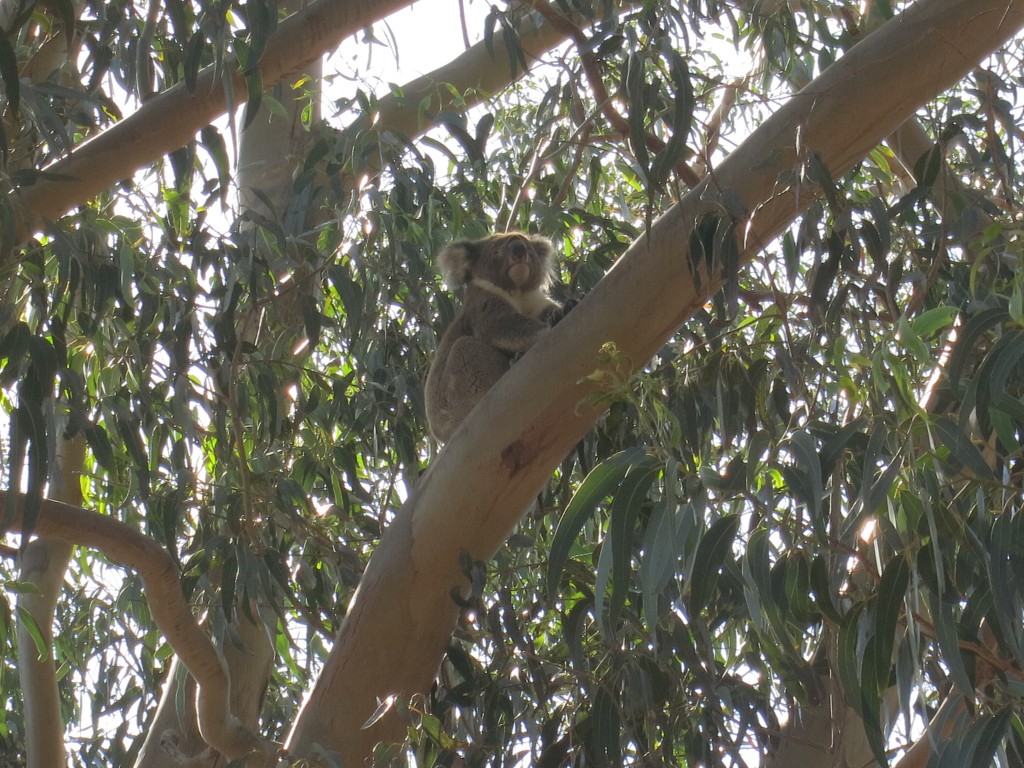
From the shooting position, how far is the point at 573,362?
204 centimetres

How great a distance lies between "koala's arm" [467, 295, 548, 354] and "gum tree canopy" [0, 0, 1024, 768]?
145mm

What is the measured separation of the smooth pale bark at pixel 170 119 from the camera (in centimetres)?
229

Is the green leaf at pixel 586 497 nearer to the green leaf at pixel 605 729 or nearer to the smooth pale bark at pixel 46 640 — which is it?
the green leaf at pixel 605 729

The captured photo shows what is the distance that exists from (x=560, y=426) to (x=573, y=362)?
0.12m

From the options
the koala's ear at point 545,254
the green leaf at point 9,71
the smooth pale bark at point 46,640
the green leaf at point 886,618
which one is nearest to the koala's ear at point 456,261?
the koala's ear at point 545,254

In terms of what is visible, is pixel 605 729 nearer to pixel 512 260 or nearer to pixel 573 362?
pixel 573 362

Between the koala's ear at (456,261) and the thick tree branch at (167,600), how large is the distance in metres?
1.93

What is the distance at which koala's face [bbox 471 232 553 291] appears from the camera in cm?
397

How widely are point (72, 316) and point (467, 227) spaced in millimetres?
1202

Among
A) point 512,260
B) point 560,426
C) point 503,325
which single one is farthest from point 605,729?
point 512,260

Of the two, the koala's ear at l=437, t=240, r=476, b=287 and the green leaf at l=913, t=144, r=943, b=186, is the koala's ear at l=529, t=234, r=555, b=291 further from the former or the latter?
the green leaf at l=913, t=144, r=943, b=186

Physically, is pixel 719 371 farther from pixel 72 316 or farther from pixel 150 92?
pixel 72 316

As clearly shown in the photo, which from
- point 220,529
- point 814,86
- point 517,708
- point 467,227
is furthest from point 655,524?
point 467,227

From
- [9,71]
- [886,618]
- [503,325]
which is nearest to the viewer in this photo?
[886,618]
